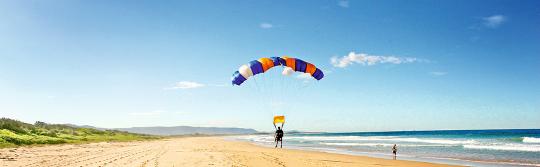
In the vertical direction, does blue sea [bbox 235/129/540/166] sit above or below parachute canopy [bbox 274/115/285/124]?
below

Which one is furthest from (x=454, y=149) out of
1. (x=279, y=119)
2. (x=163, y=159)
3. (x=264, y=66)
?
(x=163, y=159)

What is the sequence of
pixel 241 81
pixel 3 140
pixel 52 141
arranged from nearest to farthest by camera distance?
pixel 241 81
pixel 3 140
pixel 52 141

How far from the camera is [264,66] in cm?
2322

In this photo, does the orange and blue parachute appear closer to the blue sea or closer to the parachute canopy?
the parachute canopy

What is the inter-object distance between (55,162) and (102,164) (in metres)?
2.20

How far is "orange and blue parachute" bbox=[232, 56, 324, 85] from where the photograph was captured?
23.4 m

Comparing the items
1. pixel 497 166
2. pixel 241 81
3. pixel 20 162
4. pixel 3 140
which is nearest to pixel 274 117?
pixel 241 81

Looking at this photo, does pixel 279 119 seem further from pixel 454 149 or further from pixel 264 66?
pixel 454 149

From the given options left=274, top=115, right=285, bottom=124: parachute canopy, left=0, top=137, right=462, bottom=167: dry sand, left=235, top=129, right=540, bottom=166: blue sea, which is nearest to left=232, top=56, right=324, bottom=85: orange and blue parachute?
left=274, top=115, right=285, bottom=124: parachute canopy

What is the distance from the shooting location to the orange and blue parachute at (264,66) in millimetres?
23359

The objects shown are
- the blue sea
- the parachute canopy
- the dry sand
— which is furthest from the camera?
the parachute canopy

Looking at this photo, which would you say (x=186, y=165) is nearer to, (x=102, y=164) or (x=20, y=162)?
(x=102, y=164)

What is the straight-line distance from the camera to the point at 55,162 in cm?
1670

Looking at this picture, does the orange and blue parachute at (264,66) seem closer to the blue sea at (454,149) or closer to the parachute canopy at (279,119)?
the parachute canopy at (279,119)
